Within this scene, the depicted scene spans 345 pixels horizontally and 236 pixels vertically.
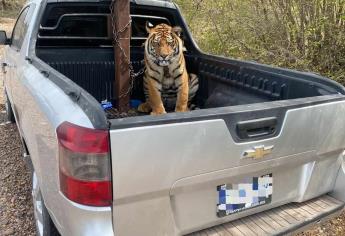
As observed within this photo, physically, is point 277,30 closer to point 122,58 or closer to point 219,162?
point 122,58

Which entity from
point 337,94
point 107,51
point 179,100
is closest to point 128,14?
point 107,51

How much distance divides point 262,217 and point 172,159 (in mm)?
842

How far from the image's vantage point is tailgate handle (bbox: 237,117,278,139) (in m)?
1.99

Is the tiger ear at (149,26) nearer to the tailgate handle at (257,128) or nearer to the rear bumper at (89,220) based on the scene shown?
the tailgate handle at (257,128)

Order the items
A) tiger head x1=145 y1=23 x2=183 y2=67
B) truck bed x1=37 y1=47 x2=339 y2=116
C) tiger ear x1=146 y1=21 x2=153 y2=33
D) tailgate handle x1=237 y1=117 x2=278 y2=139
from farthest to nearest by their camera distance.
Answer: tiger ear x1=146 y1=21 x2=153 y2=33 < tiger head x1=145 y1=23 x2=183 y2=67 < truck bed x1=37 y1=47 x2=339 y2=116 < tailgate handle x1=237 y1=117 x2=278 y2=139

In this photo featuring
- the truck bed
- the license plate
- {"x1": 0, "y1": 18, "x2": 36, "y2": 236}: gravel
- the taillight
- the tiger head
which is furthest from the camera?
the tiger head

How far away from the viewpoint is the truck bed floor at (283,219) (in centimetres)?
217

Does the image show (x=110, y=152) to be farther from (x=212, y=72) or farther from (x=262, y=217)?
(x=212, y=72)

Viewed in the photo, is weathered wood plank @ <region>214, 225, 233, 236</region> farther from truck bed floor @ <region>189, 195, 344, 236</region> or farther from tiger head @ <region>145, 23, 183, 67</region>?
tiger head @ <region>145, 23, 183, 67</region>

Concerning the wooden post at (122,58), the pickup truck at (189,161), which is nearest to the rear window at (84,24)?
the wooden post at (122,58)

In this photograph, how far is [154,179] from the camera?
1797 millimetres

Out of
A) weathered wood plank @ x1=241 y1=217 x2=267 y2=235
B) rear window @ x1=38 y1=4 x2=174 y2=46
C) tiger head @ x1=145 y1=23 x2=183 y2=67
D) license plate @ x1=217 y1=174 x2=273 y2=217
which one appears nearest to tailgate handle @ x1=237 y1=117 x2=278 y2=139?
license plate @ x1=217 y1=174 x2=273 y2=217

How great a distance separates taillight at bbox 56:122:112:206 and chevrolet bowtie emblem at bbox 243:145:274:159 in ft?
2.48

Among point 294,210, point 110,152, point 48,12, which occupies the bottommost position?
point 294,210
